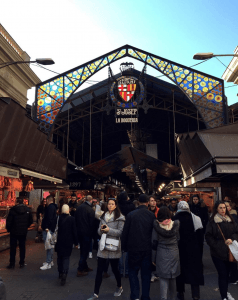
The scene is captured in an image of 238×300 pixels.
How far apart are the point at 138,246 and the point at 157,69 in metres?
14.2

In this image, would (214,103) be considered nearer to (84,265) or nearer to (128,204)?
(128,204)

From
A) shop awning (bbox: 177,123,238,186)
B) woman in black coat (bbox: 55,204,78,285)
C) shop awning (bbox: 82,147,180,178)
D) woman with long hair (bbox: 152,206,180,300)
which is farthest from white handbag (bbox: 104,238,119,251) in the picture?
shop awning (bbox: 82,147,180,178)

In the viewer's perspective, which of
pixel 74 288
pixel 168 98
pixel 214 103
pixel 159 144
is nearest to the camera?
pixel 74 288

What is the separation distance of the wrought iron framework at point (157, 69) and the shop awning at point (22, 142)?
382cm

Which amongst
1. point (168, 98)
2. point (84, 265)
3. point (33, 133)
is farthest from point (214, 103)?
point (84, 265)

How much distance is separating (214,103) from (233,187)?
6.64 m

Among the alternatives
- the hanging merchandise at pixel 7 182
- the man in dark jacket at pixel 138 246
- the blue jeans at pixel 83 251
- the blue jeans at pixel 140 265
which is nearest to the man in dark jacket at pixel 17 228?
the blue jeans at pixel 83 251

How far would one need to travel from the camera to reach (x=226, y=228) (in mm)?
4910

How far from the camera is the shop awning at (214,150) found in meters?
6.72

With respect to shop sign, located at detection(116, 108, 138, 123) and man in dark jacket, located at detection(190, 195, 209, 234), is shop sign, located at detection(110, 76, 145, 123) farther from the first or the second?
man in dark jacket, located at detection(190, 195, 209, 234)

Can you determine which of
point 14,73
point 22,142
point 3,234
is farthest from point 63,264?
point 14,73

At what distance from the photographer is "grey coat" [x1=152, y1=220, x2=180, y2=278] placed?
452 centimetres

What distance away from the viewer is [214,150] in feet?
24.3

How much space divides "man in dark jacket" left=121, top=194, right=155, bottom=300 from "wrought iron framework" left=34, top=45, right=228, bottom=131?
12.1m
